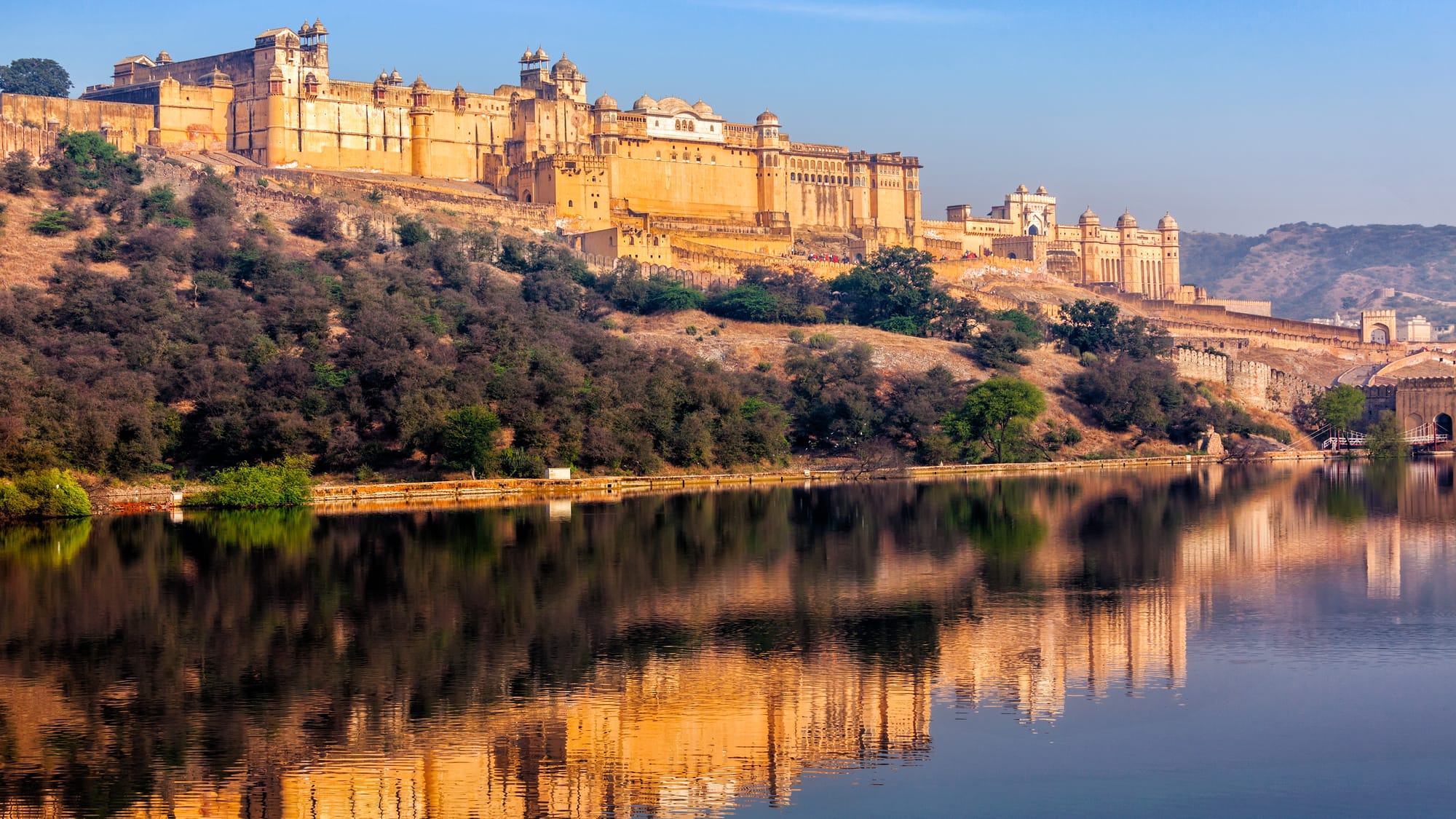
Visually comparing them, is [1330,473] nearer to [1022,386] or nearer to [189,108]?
[1022,386]

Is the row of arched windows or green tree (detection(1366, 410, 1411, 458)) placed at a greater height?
the row of arched windows

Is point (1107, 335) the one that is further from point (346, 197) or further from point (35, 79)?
point (35, 79)

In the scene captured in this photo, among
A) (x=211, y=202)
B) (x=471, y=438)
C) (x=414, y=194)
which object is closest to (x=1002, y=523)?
(x=471, y=438)

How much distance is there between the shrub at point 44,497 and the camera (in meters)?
31.2

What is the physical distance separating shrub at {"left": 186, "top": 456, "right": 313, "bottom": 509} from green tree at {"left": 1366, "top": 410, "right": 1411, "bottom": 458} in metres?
35.2

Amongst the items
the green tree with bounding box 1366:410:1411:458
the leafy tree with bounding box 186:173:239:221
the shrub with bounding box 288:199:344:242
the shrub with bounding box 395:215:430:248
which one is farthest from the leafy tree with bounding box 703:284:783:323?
the green tree with bounding box 1366:410:1411:458

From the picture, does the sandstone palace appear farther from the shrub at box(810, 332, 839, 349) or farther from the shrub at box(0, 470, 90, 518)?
the shrub at box(0, 470, 90, 518)

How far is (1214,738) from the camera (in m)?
13.3

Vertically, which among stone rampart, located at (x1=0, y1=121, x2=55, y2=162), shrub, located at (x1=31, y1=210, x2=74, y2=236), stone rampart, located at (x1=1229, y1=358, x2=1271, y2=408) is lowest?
stone rampart, located at (x1=1229, y1=358, x2=1271, y2=408)

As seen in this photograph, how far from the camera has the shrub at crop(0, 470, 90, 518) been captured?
31203 millimetres

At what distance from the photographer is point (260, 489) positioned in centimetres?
3453

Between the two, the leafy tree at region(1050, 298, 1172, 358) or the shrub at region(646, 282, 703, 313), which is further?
the leafy tree at region(1050, 298, 1172, 358)

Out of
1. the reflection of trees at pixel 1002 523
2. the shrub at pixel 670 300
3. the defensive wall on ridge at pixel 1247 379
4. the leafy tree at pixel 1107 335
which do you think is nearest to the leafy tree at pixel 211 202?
the shrub at pixel 670 300

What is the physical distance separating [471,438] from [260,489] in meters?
5.04
